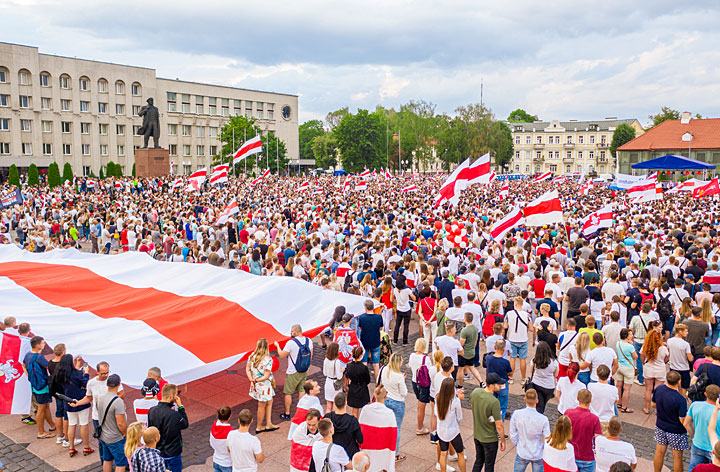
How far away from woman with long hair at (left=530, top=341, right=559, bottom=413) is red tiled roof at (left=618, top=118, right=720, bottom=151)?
224 ft

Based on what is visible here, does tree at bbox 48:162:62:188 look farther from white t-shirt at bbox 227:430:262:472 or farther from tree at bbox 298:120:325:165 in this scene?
tree at bbox 298:120:325:165

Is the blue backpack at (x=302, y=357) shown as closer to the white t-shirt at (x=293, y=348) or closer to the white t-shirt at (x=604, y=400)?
the white t-shirt at (x=293, y=348)

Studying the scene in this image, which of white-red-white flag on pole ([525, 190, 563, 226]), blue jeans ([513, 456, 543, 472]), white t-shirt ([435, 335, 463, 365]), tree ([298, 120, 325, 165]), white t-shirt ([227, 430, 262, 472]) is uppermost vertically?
tree ([298, 120, 325, 165])

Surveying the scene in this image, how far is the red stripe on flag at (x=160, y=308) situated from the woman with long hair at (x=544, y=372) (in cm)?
359

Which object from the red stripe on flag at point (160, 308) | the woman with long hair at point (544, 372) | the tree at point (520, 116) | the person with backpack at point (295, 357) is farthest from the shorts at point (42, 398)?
the tree at point (520, 116)

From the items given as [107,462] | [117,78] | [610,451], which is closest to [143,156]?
→ [117,78]

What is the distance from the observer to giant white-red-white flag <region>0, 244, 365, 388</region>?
279 inches

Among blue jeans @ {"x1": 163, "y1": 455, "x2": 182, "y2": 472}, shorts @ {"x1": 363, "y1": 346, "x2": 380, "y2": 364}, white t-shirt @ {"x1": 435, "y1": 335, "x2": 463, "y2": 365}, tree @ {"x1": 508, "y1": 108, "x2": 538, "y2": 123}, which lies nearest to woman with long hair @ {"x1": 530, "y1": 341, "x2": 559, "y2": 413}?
white t-shirt @ {"x1": 435, "y1": 335, "x2": 463, "y2": 365}

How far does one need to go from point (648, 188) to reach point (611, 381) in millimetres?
18210

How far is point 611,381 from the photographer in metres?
8.82

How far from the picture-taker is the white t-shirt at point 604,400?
20.5ft

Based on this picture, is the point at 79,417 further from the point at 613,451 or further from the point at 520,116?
the point at 520,116

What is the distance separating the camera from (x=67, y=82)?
66812 millimetres

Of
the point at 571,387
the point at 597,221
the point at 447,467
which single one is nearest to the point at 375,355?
the point at 447,467
